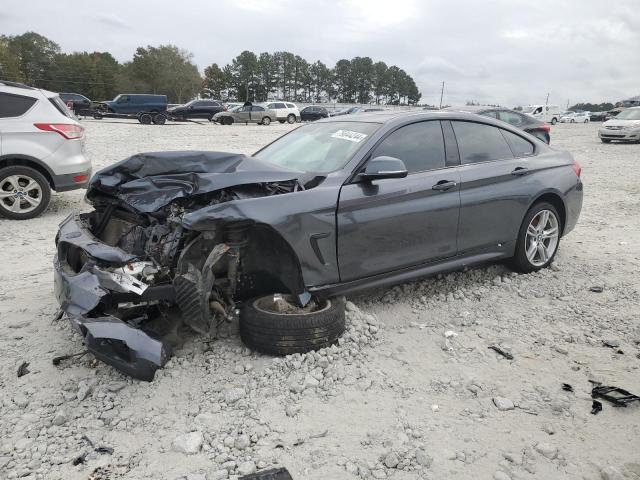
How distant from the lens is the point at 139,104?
1247 inches

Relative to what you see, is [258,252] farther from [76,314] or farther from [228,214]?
[76,314]

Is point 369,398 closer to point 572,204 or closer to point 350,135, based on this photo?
point 350,135

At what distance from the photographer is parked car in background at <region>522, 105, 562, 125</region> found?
43.1 metres

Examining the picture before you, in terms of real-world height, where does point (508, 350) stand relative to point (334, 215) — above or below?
below

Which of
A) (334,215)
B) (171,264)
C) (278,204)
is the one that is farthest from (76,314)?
(334,215)

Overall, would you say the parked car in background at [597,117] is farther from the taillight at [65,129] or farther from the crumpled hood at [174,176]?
the crumpled hood at [174,176]

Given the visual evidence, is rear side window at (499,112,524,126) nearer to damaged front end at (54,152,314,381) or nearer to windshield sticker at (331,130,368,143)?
windshield sticker at (331,130,368,143)

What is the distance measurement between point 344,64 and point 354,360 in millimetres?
131911

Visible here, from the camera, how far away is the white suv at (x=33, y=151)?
23.8ft

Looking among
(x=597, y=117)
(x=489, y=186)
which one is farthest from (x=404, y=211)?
(x=597, y=117)

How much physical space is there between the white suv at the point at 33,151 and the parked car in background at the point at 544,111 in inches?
1586

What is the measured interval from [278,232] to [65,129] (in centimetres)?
549

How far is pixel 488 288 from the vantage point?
191 inches

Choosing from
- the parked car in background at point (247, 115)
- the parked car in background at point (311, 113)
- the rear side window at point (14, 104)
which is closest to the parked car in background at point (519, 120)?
the rear side window at point (14, 104)
